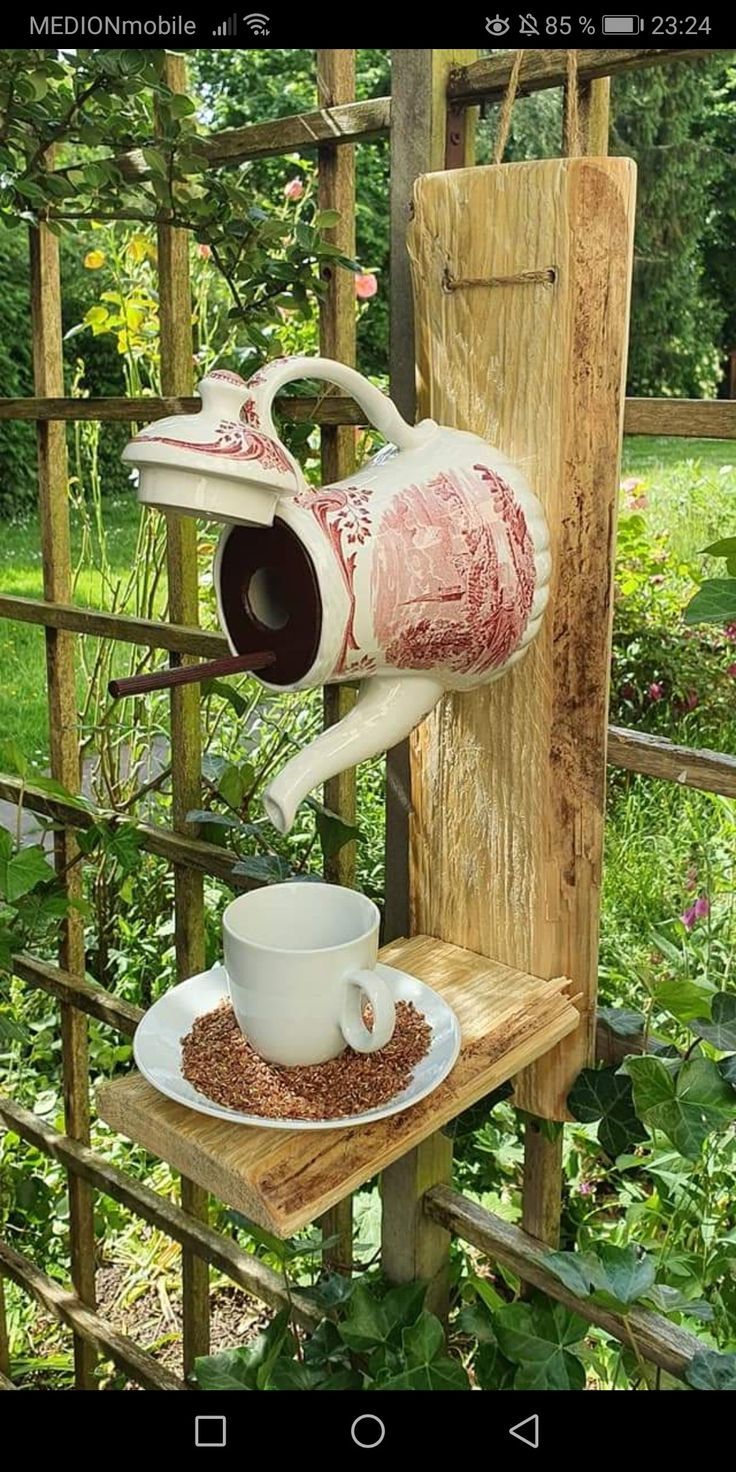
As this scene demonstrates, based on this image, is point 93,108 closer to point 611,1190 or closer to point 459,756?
point 459,756

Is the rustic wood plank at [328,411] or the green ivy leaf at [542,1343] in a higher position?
the rustic wood plank at [328,411]

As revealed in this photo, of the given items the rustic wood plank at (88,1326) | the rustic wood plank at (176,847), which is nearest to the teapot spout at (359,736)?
the rustic wood plank at (176,847)

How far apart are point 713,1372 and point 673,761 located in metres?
0.37

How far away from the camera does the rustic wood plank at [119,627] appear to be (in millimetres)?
1019

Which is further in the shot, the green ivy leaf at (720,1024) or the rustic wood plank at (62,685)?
the rustic wood plank at (62,685)

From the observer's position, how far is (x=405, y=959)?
0.83 metres

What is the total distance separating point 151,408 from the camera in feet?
3.33

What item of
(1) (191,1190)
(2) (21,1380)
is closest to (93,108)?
(1) (191,1190)

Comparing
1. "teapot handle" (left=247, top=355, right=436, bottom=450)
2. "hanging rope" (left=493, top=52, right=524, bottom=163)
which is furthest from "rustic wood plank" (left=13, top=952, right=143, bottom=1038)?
"hanging rope" (left=493, top=52, right=524, bottom=163)

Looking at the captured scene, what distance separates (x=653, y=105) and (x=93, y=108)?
5650 mm

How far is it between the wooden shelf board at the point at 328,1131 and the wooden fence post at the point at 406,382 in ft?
0.45

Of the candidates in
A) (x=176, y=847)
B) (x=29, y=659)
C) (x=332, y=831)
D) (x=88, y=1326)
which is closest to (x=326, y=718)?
(x=332, y=831)

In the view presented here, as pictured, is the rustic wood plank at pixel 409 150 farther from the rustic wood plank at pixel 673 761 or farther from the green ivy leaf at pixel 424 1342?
the green ivy leaf at pixel 424 1342
